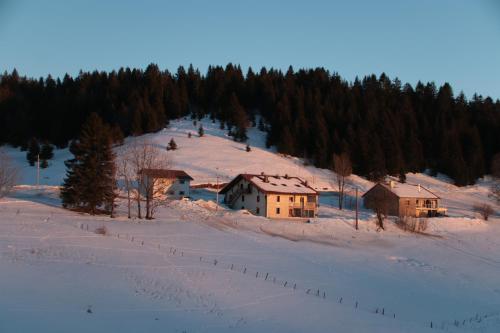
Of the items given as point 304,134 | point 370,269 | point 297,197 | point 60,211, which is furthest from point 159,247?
point 304,134

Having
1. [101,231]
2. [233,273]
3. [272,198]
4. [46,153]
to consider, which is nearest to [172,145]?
[46,153]

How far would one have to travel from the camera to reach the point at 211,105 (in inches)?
5143

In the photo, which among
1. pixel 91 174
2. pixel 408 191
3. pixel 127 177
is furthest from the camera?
pixel 408 191

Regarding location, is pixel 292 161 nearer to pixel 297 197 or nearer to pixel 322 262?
pixel 297 197

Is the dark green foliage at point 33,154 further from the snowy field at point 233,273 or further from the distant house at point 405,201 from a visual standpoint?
the distant house at point 405,201

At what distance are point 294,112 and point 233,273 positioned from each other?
96998mm

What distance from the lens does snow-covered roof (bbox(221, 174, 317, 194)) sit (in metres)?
65.2

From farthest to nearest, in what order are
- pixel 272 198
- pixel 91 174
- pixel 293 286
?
1. pixel 272 198
2. pixel 91 174
3. pixel 293 286

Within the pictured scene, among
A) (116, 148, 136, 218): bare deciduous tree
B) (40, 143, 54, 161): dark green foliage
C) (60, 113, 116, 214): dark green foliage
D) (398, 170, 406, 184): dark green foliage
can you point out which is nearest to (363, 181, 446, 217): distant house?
(398, 170, 406, 184): dark green foliage

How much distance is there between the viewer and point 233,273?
92.7 feet

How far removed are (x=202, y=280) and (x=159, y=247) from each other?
9720 millimetres

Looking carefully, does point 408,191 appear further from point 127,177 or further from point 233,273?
point 233,273

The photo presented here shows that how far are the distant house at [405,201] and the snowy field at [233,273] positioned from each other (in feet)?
36.7

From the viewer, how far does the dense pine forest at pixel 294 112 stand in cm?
10900
